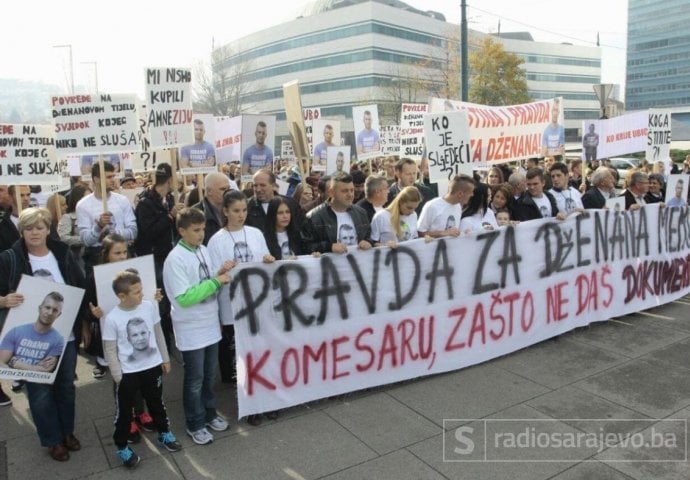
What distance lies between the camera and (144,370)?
348 cm

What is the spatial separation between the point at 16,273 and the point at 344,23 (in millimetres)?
67821

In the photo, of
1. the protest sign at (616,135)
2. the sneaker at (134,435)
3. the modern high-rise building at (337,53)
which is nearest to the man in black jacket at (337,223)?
the sneaker at (134,435)

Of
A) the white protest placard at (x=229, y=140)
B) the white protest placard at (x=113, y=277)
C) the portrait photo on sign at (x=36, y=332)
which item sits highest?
the white protest placard at (x=229, y=140)

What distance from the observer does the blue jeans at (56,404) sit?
11.4ft

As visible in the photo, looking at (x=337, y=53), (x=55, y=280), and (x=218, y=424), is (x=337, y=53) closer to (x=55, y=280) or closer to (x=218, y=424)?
(x=55, y=280)

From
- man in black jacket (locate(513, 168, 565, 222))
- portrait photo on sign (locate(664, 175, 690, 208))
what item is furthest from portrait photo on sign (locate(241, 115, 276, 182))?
portrait photo on sign (locate(664, 175, 690, 208))

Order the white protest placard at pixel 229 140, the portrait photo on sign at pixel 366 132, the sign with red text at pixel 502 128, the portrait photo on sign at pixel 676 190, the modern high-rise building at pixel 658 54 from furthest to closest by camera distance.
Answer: the modern high-rise building at pixel 658 54, the portrait photo on sign at pixel 366 132, the white protest placard at pixel 229 140, the sign with red text at pixel 502 128, the portrait photo on sign at pixel 676 190

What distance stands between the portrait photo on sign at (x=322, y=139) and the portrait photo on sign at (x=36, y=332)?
780cm

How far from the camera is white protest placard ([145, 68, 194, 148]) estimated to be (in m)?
6.02

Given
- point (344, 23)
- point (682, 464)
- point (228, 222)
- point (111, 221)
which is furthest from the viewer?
point (344, 23)

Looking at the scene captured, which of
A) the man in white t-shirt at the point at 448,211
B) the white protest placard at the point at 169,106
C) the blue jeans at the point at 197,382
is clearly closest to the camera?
the blue jeans at the point at 197,382

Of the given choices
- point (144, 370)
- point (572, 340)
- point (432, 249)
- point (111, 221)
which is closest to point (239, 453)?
point (144, 370)

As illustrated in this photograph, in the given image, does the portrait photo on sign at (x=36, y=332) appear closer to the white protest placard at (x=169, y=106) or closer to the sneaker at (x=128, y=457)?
the sneaker at (x=128, y=457)

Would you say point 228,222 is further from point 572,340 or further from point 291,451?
point 572,340
